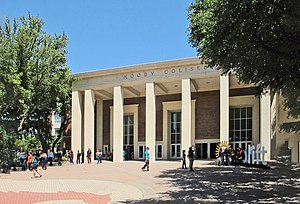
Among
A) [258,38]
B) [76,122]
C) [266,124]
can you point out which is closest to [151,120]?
[76,122]

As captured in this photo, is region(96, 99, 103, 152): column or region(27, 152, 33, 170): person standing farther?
region(96, 99, 103, 152): column

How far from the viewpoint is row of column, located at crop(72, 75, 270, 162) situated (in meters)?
33.4

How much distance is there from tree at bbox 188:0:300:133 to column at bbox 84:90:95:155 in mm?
27703

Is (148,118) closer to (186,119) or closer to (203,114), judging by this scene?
(186,119)

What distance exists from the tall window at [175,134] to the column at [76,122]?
33.1 feet

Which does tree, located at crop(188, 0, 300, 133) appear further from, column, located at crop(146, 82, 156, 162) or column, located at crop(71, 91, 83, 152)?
column, located at crop(71, 91, 83, 152)

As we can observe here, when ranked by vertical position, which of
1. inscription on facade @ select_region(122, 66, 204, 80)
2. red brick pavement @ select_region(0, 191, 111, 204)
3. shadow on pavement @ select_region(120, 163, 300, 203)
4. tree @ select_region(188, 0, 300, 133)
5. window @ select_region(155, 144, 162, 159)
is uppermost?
inscription on facade @ select_region(122, 66, 204, 80)

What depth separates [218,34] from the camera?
12.1 m

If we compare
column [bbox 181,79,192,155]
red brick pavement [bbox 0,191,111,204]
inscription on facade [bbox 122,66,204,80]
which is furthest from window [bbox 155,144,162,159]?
red brick pavement [bbox 0,191,111,204]

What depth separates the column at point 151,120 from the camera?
120 feet

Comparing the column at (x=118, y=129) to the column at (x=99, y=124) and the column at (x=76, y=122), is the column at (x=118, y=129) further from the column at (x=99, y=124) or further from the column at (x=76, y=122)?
the column at (x=99, y=124)

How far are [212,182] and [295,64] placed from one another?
763 cm

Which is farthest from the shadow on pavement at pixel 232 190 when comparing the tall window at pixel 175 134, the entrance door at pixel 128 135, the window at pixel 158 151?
the entrance door at pixel 128 135

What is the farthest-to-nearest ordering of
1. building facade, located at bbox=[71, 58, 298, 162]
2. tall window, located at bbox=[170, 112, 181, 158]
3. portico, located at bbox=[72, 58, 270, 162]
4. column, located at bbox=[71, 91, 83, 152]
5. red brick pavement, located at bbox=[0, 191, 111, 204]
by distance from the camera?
1. tall window, located at bbox=[170, 112, 181, 158]
2. column, located at bbox=[71, 91, 83, 152]
3. portico, located at bbox=[72, 58, 270, 162]
4. building facade, located at bbox=[71, 58, 298, 162]
5. red brick pavement, located at bbox=[0, 191, 111, 204]
